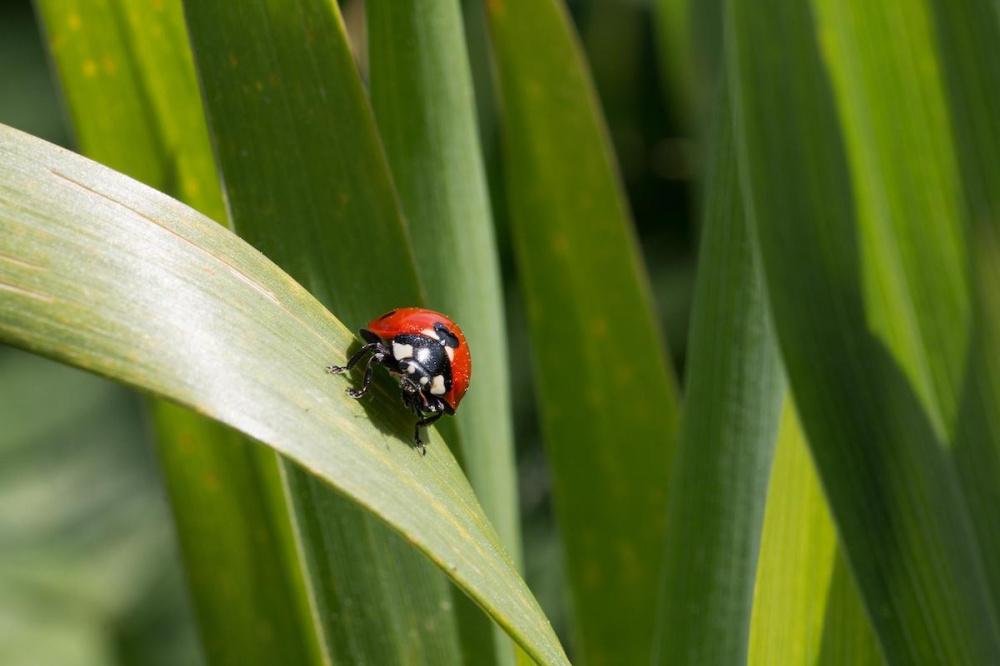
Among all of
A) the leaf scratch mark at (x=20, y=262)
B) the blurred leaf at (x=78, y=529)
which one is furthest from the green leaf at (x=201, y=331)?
the blurred leaf at (x=78, y=529)

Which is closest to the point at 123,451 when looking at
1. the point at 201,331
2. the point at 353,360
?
the point at 353,360

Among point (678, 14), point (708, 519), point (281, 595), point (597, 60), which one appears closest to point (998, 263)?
point (708, 519)

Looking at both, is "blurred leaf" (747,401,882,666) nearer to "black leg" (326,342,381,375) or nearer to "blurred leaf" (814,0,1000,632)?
"blurred leaf" (814,0,1000,632)

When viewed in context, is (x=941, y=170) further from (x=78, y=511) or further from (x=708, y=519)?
(x=78, y=511)

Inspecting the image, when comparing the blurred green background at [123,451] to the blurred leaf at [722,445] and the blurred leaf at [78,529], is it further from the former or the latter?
the blurred leaf at [722,445]

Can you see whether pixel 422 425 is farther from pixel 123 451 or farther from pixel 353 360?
pixel 123 451
